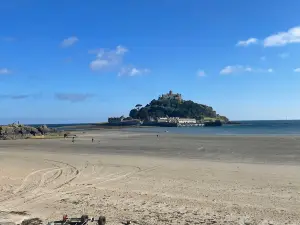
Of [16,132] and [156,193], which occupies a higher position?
[16,132]

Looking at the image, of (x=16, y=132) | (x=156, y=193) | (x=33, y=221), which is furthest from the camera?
(x=16, y=132)

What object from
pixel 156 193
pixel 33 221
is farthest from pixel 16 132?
pixel 33 221

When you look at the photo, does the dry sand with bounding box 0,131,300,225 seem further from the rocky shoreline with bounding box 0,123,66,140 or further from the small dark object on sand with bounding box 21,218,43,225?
the rocky shoreline with bounding box 0,123,66,140

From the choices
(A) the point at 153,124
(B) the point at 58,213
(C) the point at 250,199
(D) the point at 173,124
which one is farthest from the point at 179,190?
(A) the point at 153,124

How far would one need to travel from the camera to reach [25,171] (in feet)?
68.6

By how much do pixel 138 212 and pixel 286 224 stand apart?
4.48 metres

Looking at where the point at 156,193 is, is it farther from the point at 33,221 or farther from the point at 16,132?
the point at 16,132

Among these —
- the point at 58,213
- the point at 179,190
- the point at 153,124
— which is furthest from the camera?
the point at 153,124

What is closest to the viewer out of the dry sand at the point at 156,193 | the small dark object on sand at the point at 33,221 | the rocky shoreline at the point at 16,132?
the small dark object on sand at the point at 33,221

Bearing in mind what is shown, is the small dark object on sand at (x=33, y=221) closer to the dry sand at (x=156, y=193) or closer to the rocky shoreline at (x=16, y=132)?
the dry sand at (x=156, y=193)

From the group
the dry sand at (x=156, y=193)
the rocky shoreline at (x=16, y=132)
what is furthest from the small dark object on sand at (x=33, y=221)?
the rocky shoreline at (x=16, y=132)

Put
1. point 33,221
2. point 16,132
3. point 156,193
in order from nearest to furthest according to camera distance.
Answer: point 33,221
point 156,193
point 16,132

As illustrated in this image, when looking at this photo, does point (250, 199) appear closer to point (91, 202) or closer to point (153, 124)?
point (91, 202)

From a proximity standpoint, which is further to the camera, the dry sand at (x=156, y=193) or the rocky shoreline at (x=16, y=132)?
the rocky shoreline at (x=16, y=132)
